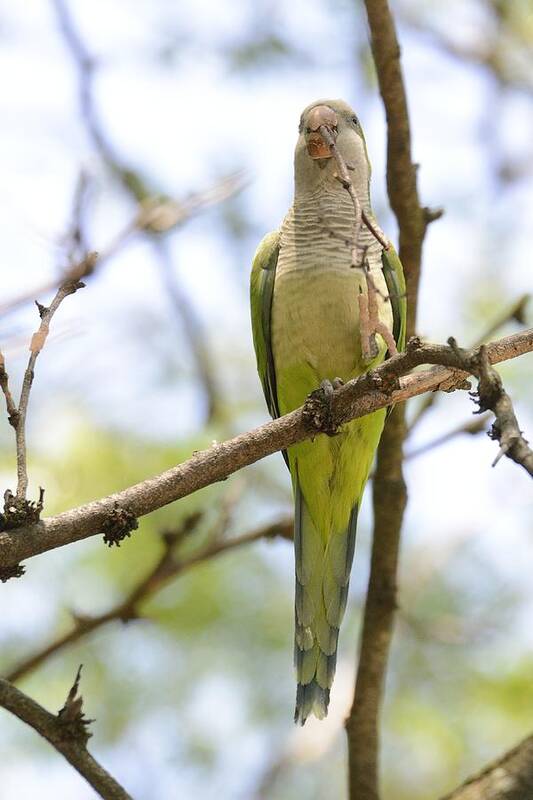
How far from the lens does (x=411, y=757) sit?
855cm

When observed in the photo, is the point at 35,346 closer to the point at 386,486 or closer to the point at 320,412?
the point at 320,412

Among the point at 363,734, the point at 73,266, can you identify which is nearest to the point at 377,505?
the point at 363,734

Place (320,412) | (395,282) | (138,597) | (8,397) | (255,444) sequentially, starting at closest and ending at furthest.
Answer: (8,397), (255,444), (320,412), (138,597), (395,282)

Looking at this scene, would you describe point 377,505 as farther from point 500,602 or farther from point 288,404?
point 500,602

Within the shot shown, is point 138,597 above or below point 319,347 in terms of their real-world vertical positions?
below

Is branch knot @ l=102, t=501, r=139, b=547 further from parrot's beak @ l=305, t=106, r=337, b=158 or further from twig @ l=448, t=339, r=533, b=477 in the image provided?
parrot's beak @ l=305, t=106, r=337, b=158

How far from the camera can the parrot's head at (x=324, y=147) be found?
529 centimetres

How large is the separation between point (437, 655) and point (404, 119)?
564 centimetres

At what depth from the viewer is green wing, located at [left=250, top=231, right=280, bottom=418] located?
5262 mm

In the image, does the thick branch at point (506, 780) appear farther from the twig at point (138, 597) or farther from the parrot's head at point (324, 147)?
the parrot's head at point (324, 147)

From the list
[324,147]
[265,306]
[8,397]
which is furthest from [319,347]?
[8,397]

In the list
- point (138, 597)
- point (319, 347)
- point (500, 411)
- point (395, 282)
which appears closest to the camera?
point (500, 411)

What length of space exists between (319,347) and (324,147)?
1.11 meters

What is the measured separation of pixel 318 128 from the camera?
5219 millimetres
